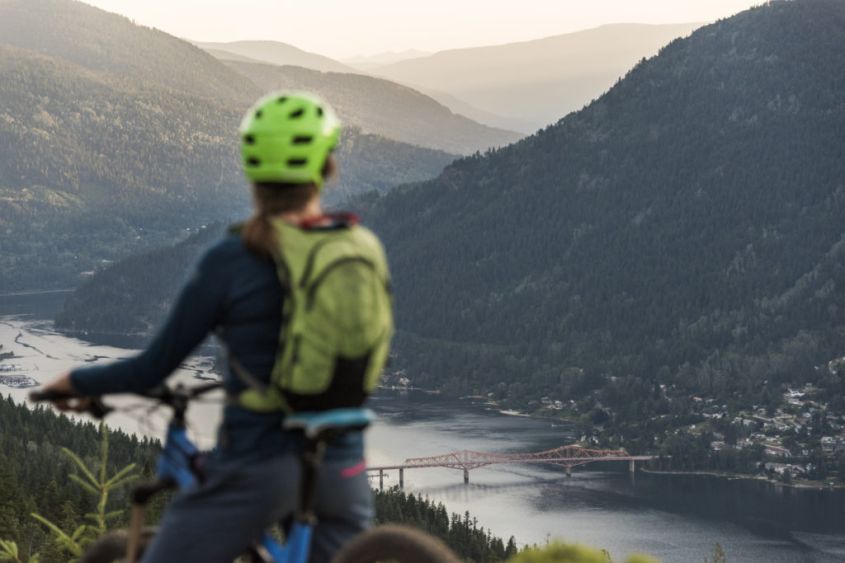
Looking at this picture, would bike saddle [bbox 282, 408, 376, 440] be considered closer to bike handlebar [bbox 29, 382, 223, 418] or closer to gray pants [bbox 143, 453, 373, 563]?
gray pants [bbox 143, 453, 373, 563]

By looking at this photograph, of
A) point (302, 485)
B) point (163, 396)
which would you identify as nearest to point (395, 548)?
point (302, 485)

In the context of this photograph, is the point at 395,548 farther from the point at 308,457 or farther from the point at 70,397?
the point at 70,397

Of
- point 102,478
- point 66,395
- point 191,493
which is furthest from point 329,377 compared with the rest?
point 102,478

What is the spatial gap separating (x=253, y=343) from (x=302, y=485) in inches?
31.1

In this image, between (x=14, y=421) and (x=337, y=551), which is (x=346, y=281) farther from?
(x=14, y=421)

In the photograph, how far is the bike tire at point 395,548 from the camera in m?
6.72

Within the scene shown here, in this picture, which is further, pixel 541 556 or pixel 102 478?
pixel 102 478

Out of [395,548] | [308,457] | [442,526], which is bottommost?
[442,526]

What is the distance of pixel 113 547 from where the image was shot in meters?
8.17

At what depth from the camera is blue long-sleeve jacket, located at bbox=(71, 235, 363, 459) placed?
276 inches

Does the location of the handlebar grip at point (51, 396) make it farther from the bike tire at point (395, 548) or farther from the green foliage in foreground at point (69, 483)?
the green foliage in foreground at point (69, 483)

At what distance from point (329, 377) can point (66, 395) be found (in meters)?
1.73

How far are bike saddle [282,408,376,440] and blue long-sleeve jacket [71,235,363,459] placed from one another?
6.7 inches

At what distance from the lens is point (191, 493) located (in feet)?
23.3
